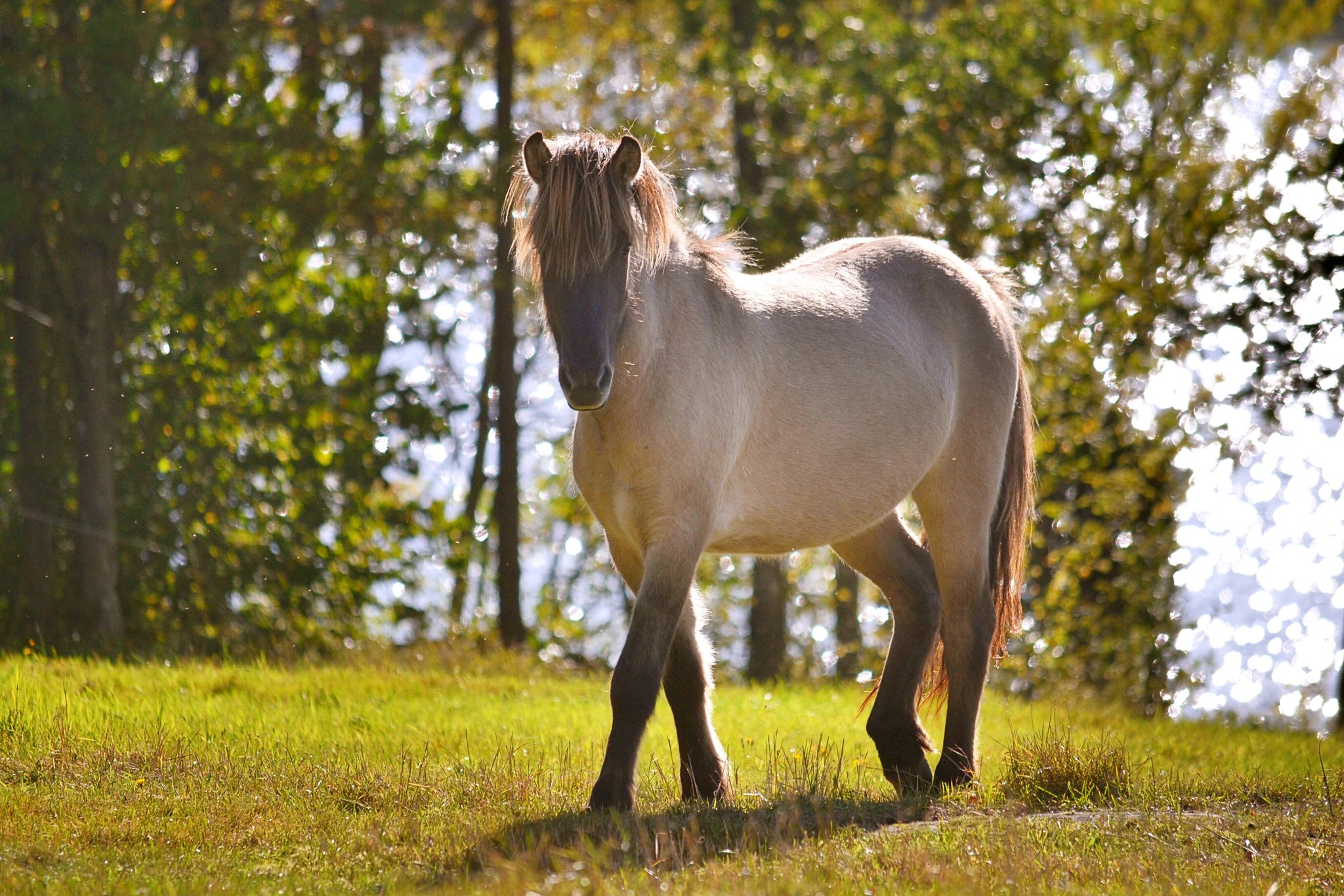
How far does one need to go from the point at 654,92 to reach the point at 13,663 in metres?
8.73

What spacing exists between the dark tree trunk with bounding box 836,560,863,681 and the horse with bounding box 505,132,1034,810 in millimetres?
5640

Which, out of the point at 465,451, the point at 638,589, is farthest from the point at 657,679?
the point at 465,451

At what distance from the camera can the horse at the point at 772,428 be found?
4.73 m

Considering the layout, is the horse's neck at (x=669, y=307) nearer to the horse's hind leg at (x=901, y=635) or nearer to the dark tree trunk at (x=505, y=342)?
the horse's hind leg at (x=901, y=635)

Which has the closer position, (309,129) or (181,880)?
(181,880)

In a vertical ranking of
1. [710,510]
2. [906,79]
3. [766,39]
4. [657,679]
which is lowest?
[657,679]

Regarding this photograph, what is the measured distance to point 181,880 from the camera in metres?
3.84

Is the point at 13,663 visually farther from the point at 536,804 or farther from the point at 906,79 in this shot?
the point at 906,79

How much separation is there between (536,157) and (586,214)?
42 cm

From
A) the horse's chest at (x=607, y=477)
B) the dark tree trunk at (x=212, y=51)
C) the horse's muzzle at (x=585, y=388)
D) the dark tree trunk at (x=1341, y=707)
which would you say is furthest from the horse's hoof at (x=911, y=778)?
the dark tree trunk at (x=212, y=51)

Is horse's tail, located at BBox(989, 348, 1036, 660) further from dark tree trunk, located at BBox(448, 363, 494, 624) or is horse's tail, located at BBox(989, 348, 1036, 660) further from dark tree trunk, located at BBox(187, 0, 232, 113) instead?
dark tree trunk, located at BBox(187, 0, 232, 113)

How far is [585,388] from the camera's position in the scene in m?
4.38

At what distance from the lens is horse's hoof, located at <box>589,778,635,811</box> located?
4637 mm

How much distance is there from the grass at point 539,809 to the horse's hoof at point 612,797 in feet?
0.32
